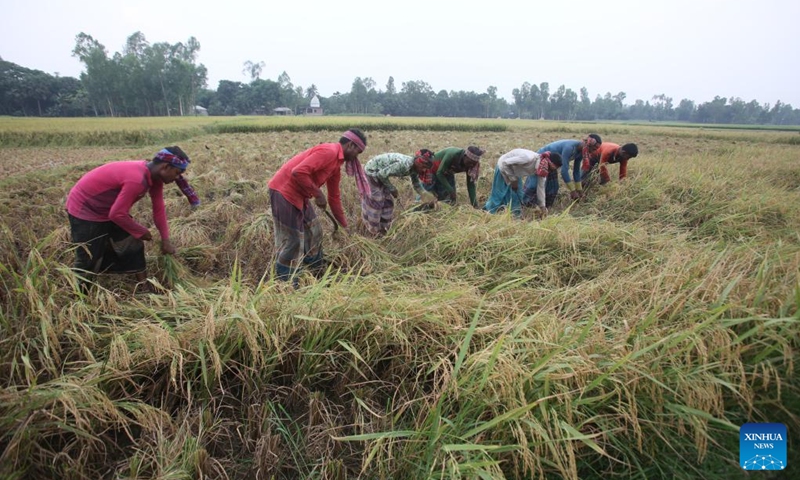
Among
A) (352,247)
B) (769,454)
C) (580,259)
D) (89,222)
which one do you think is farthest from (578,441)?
(89,222)

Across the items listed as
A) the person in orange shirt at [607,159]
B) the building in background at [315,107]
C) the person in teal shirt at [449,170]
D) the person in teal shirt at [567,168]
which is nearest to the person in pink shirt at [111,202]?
the person in teal shirt at [449,170]

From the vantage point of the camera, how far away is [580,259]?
3152 millimetres

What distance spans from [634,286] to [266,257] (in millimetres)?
3381

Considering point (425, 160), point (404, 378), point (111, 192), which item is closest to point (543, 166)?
point (425, 160)

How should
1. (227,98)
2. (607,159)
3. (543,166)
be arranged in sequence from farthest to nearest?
(227,98)
(607,159)
(543,166)

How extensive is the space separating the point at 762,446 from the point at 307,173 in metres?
3.29

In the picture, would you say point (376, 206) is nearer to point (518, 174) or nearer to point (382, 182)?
point (382, 182)

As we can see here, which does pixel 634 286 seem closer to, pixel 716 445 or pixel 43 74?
pixel 716 445

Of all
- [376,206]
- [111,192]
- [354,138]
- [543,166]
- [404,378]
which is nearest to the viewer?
[404,378]

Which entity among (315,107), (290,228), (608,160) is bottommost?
(290,228)

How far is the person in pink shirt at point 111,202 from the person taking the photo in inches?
109

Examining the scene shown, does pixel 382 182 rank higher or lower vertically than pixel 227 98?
lower

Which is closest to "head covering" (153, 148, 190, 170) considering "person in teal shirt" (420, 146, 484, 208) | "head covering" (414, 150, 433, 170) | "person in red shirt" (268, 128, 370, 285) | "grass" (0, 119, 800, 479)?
"person in red shirt" (268, 128, 370, 285)

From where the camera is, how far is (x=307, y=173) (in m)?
3.24
